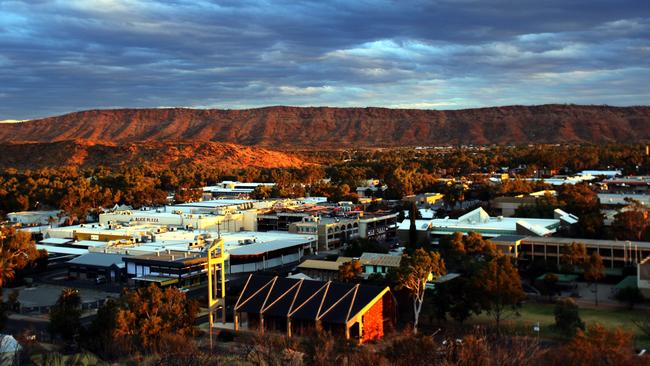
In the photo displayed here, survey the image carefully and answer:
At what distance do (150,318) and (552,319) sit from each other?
1988 cm

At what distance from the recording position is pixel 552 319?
3750 cm

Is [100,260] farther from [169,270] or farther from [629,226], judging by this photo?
[629,226]

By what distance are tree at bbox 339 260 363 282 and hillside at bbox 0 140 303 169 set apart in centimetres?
12945

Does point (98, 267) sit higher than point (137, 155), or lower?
lower

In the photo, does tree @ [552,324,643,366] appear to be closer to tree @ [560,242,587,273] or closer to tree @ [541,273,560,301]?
tree @ [541,273,560,301]

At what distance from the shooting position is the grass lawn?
34.2 m

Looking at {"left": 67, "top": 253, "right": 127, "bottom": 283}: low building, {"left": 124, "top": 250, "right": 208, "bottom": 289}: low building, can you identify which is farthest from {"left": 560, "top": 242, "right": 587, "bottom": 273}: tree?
{"left": 67, "top": 253, "right": 127, "bottom": 283}: low building

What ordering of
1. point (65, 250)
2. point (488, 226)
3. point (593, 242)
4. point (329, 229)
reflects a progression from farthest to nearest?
point (329, 229), point (65, 250), point (488, 226), point (593, 242)

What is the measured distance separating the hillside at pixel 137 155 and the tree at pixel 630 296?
136 m

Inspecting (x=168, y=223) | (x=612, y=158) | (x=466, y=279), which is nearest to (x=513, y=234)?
(x=466, y=279)

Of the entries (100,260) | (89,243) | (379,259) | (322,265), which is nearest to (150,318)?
(322,265)

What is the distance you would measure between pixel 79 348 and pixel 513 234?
36.6 m

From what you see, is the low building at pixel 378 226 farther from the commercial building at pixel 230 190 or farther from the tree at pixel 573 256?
the commercial building at pixel 230 190

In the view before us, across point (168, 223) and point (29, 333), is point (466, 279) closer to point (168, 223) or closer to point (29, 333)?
point (29, 333)
